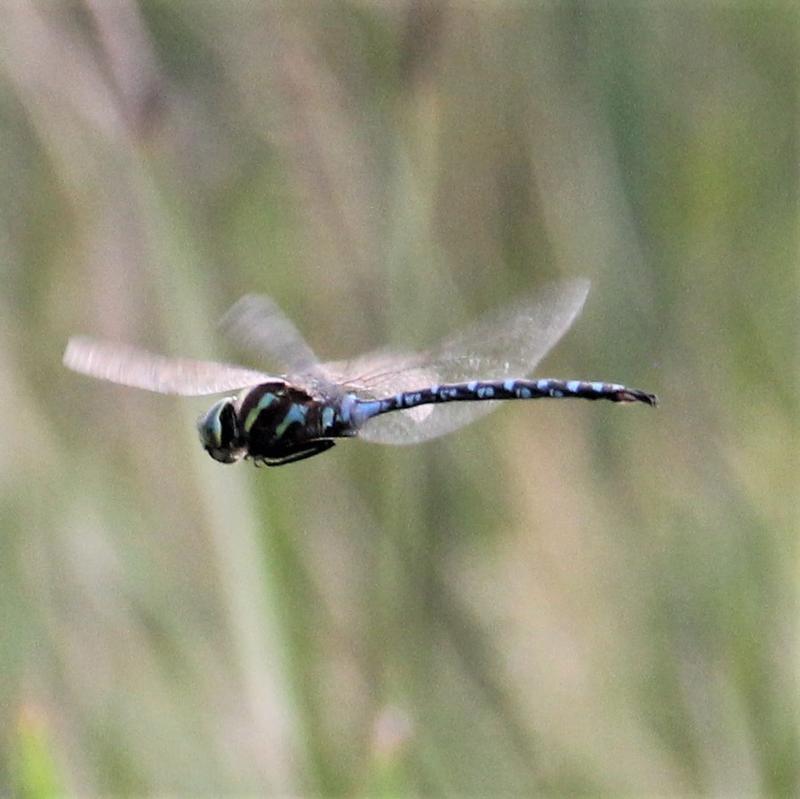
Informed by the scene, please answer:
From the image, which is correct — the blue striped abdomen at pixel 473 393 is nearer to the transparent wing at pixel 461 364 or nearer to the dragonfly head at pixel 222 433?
the transparent wing at pixel 461 364

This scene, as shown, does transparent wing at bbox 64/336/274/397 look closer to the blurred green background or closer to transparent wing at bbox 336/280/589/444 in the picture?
transparent wing at bbox 336/280/589/444

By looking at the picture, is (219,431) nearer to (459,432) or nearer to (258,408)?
(258,408)

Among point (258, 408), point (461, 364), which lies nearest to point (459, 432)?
point (461, 364)

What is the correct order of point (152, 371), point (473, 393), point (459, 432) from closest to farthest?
point (152, 371) < point (473, 393) < point (459, 432)

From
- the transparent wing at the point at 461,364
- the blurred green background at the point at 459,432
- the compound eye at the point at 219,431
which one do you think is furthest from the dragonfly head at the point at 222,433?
the blurred green background at the point at 459,432

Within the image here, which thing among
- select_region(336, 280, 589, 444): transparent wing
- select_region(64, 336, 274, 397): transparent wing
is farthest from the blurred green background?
select_region(64, 336, 274, 397): transparent wing

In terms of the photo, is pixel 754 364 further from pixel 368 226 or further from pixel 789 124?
pixel 368 226

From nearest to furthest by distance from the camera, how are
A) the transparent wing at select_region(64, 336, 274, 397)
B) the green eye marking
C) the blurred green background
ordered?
1. the transparent wing at select_region(64, 336, 274, 397)
2. the green eye marking
3. the blurred green background
